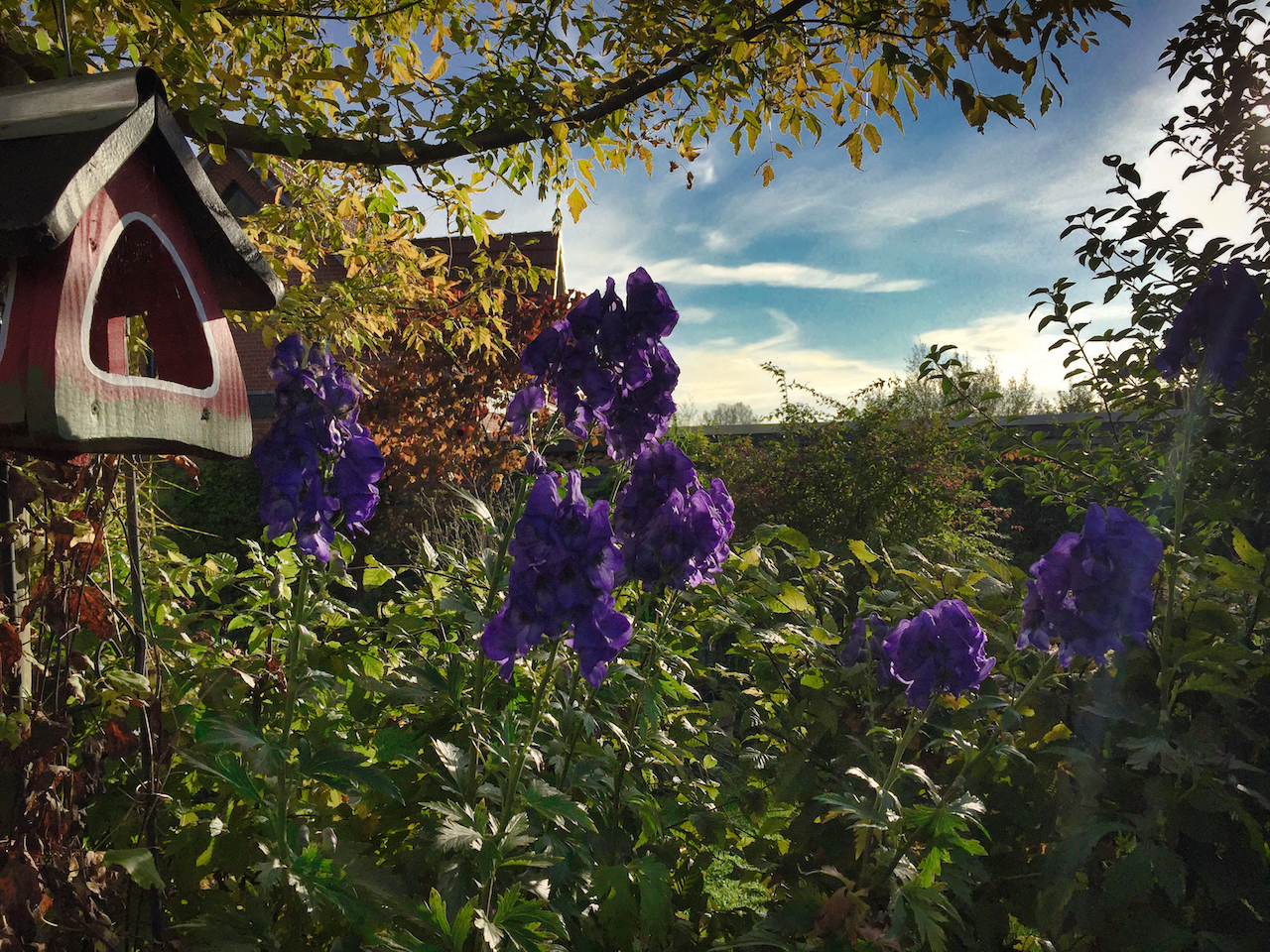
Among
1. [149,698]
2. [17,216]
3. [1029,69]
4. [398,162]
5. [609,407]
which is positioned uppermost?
[1029,69]

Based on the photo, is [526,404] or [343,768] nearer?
[343,768]

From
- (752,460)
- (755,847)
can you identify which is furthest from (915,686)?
(752,460)

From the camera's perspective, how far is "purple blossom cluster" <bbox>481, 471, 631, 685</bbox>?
1.55 metres

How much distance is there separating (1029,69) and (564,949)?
2.67 meters

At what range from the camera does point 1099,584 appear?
174cm

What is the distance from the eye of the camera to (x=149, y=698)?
6.21 ft

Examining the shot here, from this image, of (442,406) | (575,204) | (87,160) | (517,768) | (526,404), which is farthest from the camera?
(442,406)

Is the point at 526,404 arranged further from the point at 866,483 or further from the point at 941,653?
the point at 866,483

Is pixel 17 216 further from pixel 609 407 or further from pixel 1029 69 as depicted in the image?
pixel 1029 69

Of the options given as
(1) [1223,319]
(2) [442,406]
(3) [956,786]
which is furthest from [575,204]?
(2) [442,406]

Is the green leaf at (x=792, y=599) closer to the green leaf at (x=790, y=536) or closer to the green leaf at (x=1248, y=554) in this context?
the green leaf at (x=790, y=536)

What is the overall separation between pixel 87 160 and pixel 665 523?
4.28 feet

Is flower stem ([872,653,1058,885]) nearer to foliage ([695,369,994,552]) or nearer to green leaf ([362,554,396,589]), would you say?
green leaf ([362,554,396,589])

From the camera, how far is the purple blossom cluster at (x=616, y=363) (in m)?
1.95
